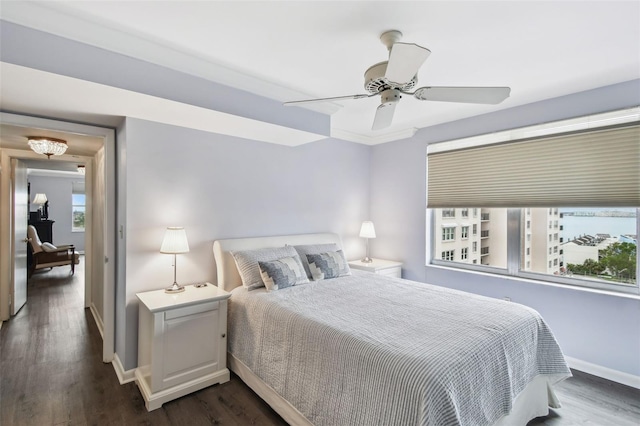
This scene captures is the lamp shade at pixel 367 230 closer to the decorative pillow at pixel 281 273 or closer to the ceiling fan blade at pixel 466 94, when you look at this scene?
the decorative pillow at pixel 281 273

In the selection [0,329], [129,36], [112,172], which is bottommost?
[0,329]

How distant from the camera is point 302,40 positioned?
2.01m

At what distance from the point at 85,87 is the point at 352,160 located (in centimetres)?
323

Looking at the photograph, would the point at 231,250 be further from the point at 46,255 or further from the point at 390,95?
the point at 46,255

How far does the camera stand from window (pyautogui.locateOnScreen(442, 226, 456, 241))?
155 inches

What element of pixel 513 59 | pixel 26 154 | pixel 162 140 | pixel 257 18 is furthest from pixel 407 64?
pixel 26 154

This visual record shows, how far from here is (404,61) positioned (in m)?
1.60

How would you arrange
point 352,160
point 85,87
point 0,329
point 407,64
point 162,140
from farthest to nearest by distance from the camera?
point 352,160, point 0,329, point 162,140, point 85,87, point 407,64

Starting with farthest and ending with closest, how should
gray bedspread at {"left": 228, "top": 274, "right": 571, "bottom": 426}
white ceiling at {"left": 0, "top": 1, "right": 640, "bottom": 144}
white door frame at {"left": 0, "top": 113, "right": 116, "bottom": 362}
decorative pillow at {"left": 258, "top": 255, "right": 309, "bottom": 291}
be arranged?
decorative pillow at {"left": 258, "top": 255, "right": 309, "bottom": 291} < white door frame at {"left": 0, "top": 113, "right": 116, "bottom": 362} < white ceiling at {"left": 0, "top": 1, "right": 640, "bottom": 144} < gray bedspread at {"left": 228, "top": 274, "right": 571, "bottom": 426}

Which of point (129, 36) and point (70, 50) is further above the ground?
point (129, 36)

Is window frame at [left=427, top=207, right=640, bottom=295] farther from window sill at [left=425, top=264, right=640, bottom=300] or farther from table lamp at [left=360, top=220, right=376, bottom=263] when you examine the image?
table lamp at [left=360, top=220, right=376, bottom=263]

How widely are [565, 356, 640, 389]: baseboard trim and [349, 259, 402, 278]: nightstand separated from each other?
1927 mm

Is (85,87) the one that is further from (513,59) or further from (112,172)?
(513,59)

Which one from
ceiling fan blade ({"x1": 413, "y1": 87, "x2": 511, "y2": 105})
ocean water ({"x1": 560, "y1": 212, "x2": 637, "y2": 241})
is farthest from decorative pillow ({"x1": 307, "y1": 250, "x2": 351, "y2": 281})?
ocean water ({"x1": 560, "y1": 212, "x2": 637, "y2": 241})
